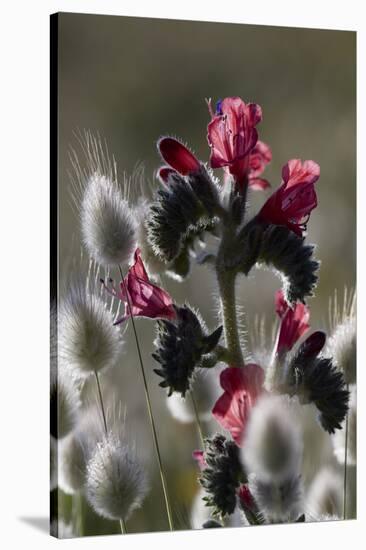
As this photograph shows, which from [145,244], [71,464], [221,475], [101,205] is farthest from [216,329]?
[71,464]

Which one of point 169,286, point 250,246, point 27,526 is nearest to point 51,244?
point 169,286

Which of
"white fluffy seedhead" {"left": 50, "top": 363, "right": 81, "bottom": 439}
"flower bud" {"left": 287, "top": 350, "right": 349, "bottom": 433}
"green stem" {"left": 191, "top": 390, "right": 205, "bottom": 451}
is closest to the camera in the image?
"white fluffy seedhead" {"left": 50, "top": 363, "right": 81, "bottom": 439}

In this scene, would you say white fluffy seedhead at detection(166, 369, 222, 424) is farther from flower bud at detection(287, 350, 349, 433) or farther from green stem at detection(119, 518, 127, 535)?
green stem at detection(119, 518, 127, 535)

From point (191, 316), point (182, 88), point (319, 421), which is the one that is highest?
point (182, 88)

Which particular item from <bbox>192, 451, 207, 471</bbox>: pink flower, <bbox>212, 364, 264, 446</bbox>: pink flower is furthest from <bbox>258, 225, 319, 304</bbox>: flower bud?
<bbox>192, 451, 207, 471</bbox>: pink flower

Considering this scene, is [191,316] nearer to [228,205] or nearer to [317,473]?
[228,205]
